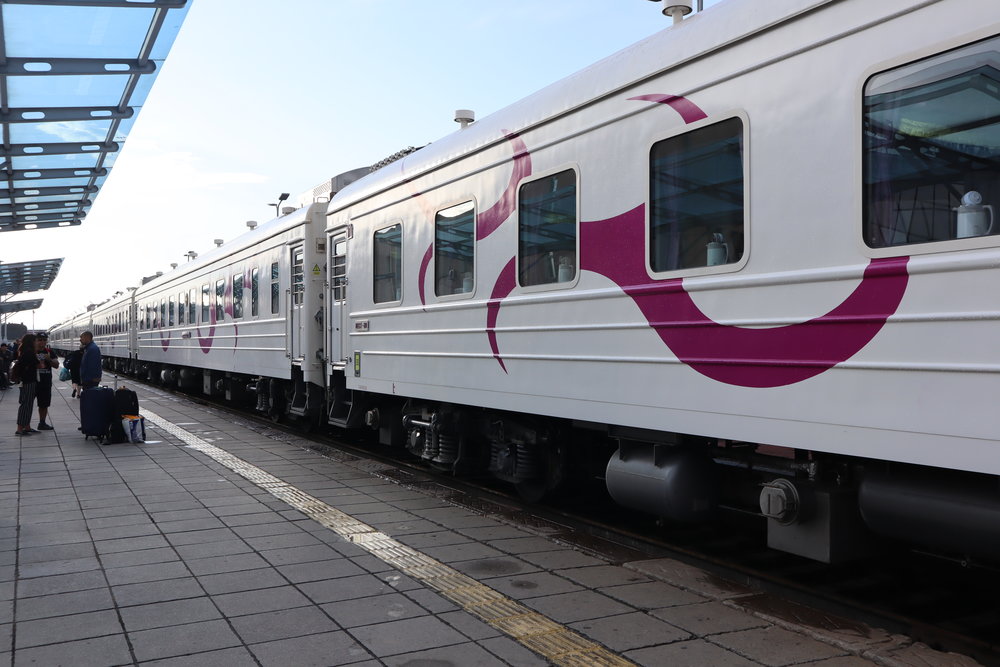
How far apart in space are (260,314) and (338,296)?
3595 mm

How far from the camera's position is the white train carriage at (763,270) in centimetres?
A: 344

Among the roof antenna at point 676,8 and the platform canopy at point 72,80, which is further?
the platform canopy at point 72,80

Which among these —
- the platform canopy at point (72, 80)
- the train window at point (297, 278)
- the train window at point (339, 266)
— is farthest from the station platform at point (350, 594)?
the platform canopy at point (72, 80)

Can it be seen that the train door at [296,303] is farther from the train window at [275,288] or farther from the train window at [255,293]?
the train window at [255,293]

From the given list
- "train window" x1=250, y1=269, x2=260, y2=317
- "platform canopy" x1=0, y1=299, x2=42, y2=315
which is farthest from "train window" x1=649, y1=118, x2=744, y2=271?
"platform canopy" x1=0, y1=299, x2=42, y2=315

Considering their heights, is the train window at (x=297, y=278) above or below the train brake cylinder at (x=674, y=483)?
above

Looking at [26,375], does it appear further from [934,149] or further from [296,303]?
[934,149]

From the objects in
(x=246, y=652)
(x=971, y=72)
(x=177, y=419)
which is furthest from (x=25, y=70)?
(x=971, y=72)

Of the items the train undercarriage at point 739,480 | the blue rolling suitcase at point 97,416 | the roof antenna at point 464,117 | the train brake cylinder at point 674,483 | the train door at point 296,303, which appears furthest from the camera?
the blue rolling suitcase at point 97,416

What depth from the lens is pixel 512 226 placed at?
6367 millimetres

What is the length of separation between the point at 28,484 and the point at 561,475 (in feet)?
17.8

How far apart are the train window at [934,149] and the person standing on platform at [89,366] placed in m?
11.9

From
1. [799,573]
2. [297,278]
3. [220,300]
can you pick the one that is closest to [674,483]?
[799,573]

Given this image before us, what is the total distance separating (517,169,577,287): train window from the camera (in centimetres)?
578
